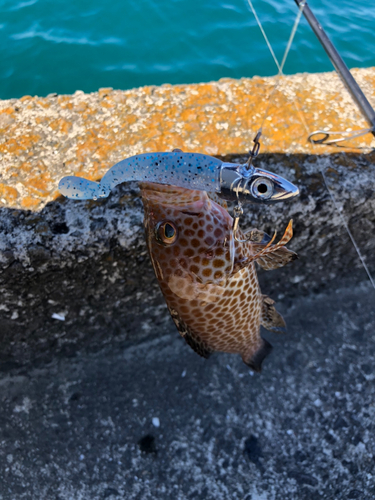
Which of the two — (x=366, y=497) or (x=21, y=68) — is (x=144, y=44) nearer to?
(x=21, y=68)

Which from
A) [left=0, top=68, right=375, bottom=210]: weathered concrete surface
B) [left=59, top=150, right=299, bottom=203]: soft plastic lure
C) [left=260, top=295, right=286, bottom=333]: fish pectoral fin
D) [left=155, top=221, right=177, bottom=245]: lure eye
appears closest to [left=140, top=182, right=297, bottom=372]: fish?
[left=155, top=221, right=177, bottom=245]: lure eye

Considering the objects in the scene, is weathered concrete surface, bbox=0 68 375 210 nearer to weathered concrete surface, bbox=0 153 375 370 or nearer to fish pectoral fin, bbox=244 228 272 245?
weathered concrete surface, bbox=0 153 375 370

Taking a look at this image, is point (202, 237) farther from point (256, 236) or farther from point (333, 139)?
point (333, 139)

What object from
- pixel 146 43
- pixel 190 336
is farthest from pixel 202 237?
pixel 146 43

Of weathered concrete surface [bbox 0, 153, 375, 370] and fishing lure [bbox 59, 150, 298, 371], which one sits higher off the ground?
fishing lure [bbox 59, 150, 298, 371]

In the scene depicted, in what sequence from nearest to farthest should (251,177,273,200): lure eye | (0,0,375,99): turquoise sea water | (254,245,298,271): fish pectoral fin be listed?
(251,177,273,200): lure eye → (254,245,298,271): fish pectoral fin → (0,0,375,99): turquoise sea water

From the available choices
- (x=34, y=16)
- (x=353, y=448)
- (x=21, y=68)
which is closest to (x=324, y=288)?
(x=353, y=448)

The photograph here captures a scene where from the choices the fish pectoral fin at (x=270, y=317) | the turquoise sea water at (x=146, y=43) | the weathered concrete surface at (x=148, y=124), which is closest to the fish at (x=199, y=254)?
the fish pectoral fin at (x=270, y=317)
